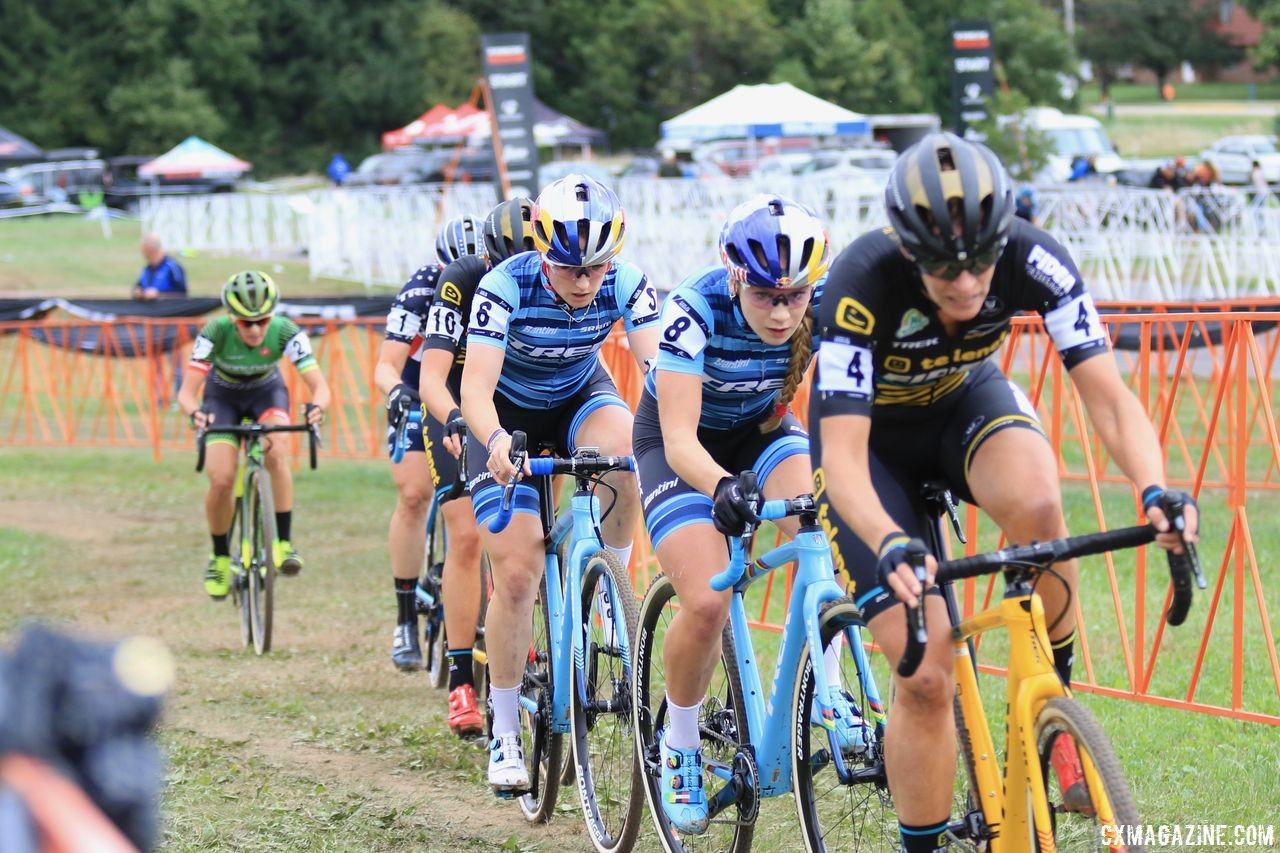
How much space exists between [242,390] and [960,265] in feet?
23.6

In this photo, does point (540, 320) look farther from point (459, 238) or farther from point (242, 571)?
point (242, 571)

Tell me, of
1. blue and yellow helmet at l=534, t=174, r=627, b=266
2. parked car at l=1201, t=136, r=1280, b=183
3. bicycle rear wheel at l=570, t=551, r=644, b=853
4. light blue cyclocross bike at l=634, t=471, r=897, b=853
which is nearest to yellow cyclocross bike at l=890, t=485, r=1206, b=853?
light blue cyclocross bike at l=634, t=471, r=897, b=853

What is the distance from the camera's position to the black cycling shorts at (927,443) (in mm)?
4266

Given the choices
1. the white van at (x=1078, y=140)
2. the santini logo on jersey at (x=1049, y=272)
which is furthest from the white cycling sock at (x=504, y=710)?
the white van at (x=1078, y=140)

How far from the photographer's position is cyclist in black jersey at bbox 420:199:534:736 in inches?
259

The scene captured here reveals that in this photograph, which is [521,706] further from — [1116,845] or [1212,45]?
[1212,45]

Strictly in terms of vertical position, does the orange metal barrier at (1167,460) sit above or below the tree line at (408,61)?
below

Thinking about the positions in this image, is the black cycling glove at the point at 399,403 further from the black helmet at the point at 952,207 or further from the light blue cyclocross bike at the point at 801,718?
the black helmet at the point at 952,207

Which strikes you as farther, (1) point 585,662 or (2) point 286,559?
(2) point 286,559

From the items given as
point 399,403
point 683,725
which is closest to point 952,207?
point 683,725

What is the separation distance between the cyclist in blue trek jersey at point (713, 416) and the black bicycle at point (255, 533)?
465 cm

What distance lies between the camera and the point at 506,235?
6.87m

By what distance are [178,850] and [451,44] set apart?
58458mm

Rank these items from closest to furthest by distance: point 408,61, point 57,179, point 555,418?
point 555,418 < point 57,179 < point 408,61
